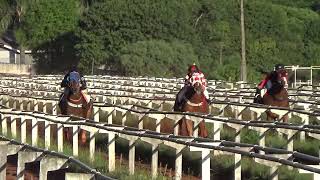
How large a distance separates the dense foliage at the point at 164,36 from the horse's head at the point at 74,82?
40581 mm

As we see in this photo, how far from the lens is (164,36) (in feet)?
229

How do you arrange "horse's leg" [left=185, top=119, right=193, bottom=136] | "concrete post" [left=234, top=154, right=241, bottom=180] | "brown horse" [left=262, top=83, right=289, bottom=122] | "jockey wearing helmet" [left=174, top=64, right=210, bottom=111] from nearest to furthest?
1. "concrete post" [left=234, top=154, right=241, bottom=180]
2. "horse's leg" [left=185, top=119, right=193, bottom=136]
3. "jockey wearing helmet" [left=174, top=64, right=210, bottom=111]
4. "brown horse" [left=262, top=83, right=289, bottom=122]

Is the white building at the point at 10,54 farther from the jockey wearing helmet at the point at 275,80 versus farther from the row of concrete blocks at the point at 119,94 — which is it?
the jockey wearing helmet at the point at 275,80

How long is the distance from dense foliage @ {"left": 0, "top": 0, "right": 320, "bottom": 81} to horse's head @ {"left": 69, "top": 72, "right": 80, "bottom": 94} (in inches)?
1598

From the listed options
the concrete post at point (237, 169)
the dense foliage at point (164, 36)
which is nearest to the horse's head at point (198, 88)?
the concrete post at point (237, 169)

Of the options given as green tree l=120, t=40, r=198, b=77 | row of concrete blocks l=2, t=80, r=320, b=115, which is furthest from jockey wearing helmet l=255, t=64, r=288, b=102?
green tree l=120, t=40, r=198, b=77

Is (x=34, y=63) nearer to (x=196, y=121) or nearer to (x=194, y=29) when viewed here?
(x=194, y=29)

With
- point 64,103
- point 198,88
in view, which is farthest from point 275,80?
point 64,103

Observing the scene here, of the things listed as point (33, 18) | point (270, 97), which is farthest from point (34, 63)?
point (270, 97)

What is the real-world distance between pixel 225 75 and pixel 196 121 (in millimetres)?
44833

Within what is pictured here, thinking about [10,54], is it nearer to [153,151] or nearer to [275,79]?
[275,79]

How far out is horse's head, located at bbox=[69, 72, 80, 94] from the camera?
65.7 ft

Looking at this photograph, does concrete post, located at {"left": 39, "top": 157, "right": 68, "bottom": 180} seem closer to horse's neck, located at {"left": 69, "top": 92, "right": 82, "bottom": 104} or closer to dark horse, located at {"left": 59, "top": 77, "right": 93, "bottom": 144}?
dark horse, located at {"left": 59, "top": 77, "right": 93, "bottom": 144}

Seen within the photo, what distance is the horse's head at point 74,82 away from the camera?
20016 mm
